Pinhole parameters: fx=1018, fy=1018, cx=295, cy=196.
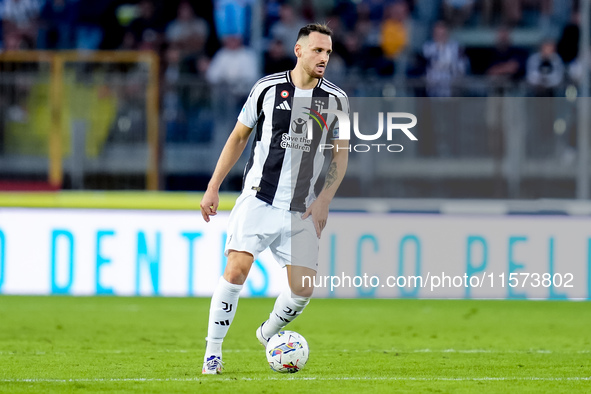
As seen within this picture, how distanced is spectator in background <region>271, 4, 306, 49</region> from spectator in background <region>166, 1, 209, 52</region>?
870 millimetres

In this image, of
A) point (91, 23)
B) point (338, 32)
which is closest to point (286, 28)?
point (338, 32)

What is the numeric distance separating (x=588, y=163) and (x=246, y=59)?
4.13 m

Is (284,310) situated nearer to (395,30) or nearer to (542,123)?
(542,123)

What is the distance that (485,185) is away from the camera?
10055 millimetres

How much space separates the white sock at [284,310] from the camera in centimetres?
575

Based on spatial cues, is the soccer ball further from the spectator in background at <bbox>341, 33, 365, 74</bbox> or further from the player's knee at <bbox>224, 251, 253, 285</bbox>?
the spectator in background at <bbox>341, 33, 365, 74</bbox>

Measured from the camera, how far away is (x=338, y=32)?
497 inches

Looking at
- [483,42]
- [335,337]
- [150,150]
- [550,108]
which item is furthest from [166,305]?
[483,42]

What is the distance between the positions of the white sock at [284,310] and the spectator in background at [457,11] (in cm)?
785

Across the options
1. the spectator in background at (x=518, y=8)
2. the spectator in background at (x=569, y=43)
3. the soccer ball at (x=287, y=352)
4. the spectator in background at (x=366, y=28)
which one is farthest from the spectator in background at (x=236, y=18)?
the soccer ball at (x=287, y=352)

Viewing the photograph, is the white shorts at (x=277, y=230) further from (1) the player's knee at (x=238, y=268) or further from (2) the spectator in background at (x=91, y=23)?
(2) the spectator in background at (x=91, y=23)

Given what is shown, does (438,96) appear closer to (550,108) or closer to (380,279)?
(550,108)

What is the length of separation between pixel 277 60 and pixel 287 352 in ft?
20.6

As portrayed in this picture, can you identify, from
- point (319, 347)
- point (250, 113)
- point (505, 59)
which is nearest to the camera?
point (250, 113)
